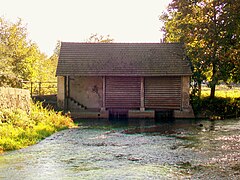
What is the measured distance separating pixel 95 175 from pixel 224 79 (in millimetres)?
20543

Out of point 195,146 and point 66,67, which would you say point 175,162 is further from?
point 66,67

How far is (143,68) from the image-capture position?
2869 centimetres

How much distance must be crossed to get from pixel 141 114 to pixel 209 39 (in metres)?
7.48

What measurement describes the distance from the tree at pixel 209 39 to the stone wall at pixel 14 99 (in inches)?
529

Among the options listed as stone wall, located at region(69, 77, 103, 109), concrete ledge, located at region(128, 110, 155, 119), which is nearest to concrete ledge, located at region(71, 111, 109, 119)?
concrete ledge, located at region(128, 110, 155, 119)

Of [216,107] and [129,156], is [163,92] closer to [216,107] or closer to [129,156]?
[216,107]

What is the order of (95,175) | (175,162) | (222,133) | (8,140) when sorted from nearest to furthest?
(95,175), (175,162), (8,140), (222,133)

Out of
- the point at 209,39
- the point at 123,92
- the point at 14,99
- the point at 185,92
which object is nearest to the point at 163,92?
the point at 185,92

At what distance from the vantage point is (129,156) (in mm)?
12883

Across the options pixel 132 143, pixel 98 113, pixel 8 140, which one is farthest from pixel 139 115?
pixel 8 140

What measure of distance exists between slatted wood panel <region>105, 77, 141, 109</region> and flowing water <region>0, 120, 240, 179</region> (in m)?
9.41

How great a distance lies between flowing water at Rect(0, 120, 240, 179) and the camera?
1034 centimetres

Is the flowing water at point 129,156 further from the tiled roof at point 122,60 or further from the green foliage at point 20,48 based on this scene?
the green foliage at point 20,48

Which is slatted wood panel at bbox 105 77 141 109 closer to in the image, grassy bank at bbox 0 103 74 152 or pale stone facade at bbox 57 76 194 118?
pale stone facade at bbox 57 76 194 118
